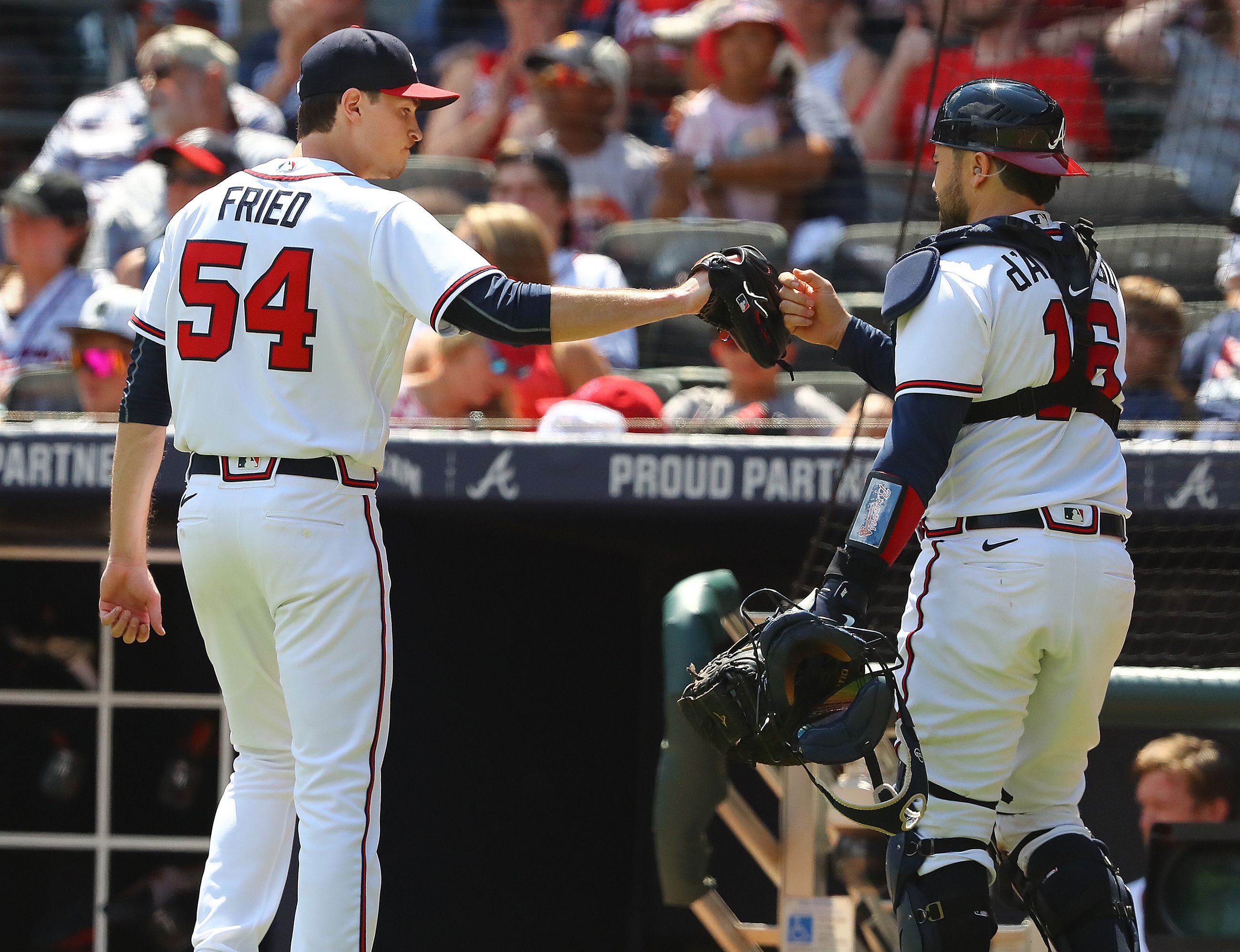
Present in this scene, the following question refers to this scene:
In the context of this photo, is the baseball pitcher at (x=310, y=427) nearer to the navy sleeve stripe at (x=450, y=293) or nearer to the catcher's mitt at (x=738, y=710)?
the navy sleeve stripe at (x=450, y=293)

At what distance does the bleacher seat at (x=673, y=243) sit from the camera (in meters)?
5.50

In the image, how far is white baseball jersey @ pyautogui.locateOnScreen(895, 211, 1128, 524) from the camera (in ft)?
8.11

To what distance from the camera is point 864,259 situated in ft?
18.1

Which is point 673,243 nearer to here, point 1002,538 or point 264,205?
point 264,205

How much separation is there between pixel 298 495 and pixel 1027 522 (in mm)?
1167

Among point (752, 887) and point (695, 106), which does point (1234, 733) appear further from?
point (695, 106)

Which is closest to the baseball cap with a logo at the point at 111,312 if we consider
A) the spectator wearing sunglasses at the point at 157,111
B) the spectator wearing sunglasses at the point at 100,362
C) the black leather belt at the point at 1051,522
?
the spectator wearing sunglasses at the point at 100,362

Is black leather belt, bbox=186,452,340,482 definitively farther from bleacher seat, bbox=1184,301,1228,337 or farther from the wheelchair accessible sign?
bleacher seat, bbox=1184,301,1228,337

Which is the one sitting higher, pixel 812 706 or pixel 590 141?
pixel 590 141

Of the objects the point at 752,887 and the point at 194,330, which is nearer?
the point at 194,330

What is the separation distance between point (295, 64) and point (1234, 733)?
4.90 metres

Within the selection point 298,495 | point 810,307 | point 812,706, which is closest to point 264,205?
point 298,495

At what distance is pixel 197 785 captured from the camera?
4637 millimetres

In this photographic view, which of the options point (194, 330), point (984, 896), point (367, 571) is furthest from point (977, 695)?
point (194, 330)
